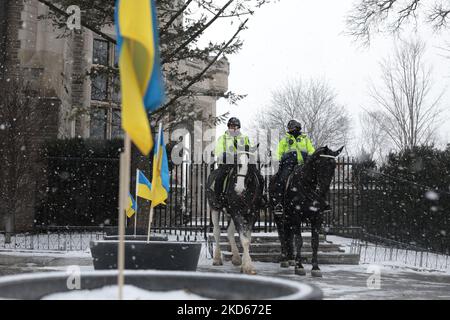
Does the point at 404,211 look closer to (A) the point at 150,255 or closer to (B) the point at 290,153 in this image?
(B) the point at 290,153

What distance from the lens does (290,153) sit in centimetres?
1178

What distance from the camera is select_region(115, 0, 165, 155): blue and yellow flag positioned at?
2578 mm

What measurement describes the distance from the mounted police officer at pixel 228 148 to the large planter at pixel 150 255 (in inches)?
204

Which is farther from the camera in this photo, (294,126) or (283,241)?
(283,241)

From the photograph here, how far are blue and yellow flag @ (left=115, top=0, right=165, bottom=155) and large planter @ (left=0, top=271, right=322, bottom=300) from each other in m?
0.65

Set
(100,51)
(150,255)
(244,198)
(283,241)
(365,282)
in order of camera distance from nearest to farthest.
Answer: (150,255) < (365,282) < (244,198) < (283,241) < (100,51)

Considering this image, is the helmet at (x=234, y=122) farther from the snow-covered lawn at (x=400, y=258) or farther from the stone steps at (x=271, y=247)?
the snow-covered lawn at (x=400, y=258)

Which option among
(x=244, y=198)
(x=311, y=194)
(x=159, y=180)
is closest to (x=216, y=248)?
(x=244, y=198)

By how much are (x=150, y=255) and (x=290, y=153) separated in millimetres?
6834

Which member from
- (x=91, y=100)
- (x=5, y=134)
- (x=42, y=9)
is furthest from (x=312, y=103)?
(x=5, y=134)

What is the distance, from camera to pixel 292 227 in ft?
37.0

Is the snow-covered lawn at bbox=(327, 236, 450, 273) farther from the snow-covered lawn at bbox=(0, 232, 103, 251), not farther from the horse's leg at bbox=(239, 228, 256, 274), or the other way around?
the snow-covered lawn at bbox=(0, 232, 103, 251)

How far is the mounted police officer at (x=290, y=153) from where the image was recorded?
38.3 feet
